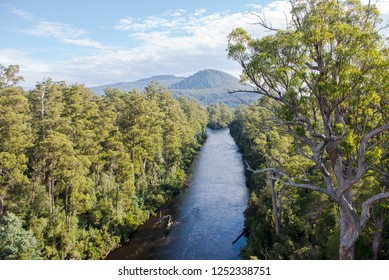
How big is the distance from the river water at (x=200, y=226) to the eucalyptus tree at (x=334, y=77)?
46.6 ft

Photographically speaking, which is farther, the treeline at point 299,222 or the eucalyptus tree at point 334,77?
the treeline at point 299,222

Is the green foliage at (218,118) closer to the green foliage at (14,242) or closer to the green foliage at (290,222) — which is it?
the green foliage at (290,222)

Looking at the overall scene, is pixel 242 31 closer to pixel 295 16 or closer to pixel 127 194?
pixel 295 16

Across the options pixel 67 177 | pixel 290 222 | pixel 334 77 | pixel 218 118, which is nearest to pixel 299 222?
pixel 290 222

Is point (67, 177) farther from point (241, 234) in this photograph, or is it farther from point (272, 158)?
point (241, 234)

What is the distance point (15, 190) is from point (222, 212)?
701 inches

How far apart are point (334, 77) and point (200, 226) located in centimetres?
2068

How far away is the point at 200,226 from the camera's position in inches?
1056

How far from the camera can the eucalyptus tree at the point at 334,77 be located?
8.00 m

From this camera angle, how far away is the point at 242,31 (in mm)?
9422

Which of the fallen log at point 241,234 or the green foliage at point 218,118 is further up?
the green foliage at point 218,118

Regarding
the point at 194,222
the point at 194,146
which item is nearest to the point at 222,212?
the point at 194,222

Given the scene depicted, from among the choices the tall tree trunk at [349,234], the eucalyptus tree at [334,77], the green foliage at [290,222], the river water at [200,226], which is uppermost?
the eucalyptus tree at [334,77]

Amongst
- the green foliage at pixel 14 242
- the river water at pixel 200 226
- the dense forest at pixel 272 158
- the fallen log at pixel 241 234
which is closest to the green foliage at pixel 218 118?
the river water at pixel 200 226
